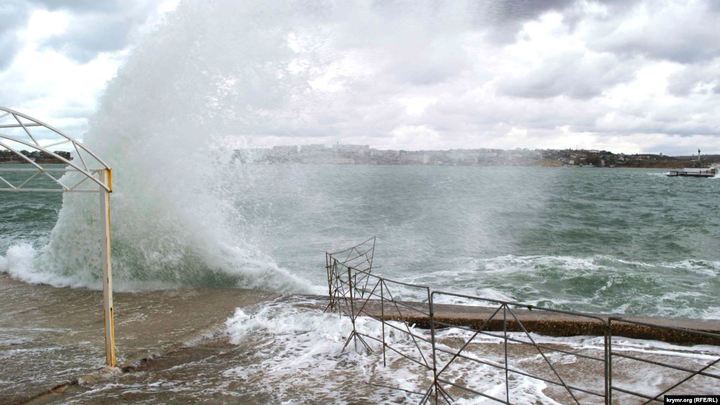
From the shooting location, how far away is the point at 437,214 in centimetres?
2734

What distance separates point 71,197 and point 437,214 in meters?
18.6

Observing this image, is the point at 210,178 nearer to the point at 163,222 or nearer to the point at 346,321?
the point at 163,222

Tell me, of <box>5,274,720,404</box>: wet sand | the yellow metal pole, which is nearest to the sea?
<box>5,274,720,404</box>: wet sand

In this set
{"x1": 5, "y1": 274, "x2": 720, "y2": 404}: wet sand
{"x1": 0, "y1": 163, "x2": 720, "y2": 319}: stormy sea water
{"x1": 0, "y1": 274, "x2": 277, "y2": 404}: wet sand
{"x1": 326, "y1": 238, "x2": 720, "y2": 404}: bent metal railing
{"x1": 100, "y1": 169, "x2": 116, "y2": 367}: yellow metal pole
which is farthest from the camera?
{"x1": 0, "y1": 163, "x2": 720, "y2": 319}: stormy sea water

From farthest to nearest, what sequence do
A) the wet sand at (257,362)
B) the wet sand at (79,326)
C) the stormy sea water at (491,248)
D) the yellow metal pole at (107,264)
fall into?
1. the stormy sea water at (491,248)
2. the wet sand at (79,326)
3. the yellow metal pole at (107,264)
4. the wet sand at (257,362)

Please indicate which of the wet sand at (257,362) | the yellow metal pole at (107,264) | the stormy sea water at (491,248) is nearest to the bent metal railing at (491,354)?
the wet sand at (257,362)

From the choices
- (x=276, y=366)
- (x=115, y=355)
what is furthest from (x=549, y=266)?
(x=115, y=355)

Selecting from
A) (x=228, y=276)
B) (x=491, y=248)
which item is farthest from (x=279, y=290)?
(x=491, y=248)

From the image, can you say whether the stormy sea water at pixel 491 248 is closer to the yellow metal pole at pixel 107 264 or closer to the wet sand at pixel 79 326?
the wet sand at pixel 79 326

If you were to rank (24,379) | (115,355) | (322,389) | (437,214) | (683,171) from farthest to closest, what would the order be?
(683,171) → (437,214) → (115,355) → (24,379) → (322,389)

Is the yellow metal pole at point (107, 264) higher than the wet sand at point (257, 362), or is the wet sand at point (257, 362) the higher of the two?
the yellow metal pole at point (107, 264)

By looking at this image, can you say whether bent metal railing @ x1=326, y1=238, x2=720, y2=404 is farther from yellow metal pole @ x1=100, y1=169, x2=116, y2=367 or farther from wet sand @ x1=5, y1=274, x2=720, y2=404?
yellow metal pole @ x1=100, y1=169, x2=116, y2=367

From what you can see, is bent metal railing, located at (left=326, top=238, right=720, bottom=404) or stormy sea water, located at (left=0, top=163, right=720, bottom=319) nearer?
bent metal railing, located at (left=326, top=238, right=720, bottom=404)

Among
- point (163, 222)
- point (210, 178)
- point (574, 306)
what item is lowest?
point (574, 306)
